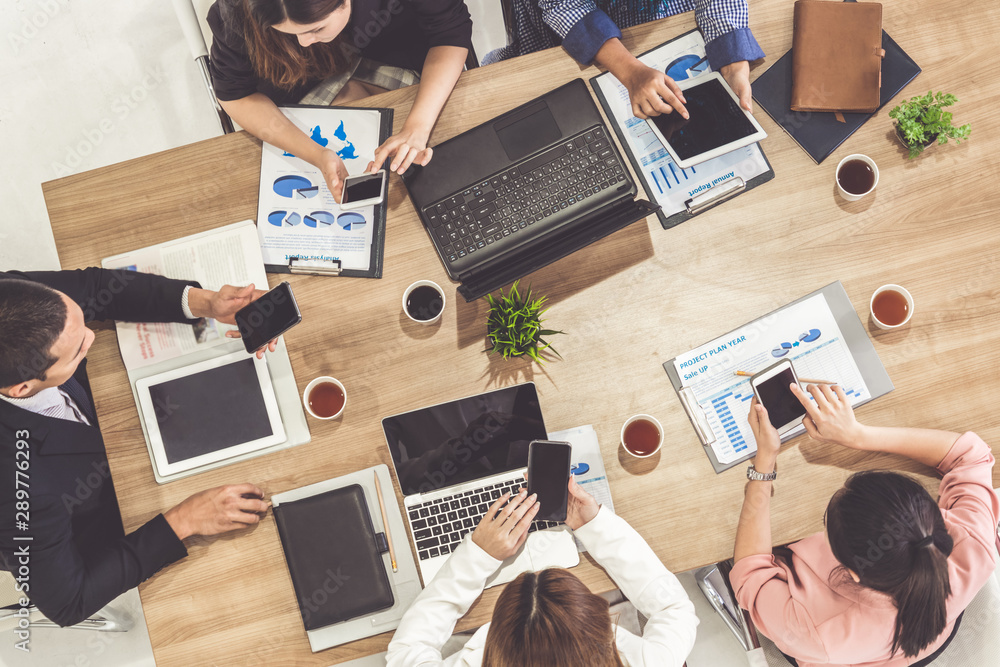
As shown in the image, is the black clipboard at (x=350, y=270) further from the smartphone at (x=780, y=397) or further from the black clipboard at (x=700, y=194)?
the smartphone at (x=780, y=397)

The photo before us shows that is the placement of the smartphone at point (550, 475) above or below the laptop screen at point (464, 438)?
below

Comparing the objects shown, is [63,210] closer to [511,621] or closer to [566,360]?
[566,360]

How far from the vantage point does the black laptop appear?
4.44ft

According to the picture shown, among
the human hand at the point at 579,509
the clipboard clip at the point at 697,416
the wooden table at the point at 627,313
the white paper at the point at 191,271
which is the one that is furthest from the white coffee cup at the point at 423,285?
the clipboard clip at the point at 697,416

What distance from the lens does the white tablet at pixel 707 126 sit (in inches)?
54.9

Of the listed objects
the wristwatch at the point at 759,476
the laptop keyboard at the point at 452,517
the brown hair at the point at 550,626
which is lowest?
the brown hair at the point at 550,626

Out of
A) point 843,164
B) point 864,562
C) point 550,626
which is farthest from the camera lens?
point 843,164

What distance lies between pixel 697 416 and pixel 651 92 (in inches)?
29.6

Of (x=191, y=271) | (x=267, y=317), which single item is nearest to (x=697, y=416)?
(x=267, y=317)

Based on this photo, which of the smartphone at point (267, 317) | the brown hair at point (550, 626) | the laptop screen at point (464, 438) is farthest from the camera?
the laptop screen at point (464, 438)

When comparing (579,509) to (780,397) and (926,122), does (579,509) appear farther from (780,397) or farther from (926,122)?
(926,122)

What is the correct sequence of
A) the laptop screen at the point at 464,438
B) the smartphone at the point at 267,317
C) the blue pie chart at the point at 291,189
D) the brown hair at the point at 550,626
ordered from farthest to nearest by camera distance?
the blue pie chart at the point at 291,189, the laptop screen at the point at 464,438, the smartphone at the point at 267,317, the brown hair at the point at 550,626

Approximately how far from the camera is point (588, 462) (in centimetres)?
138

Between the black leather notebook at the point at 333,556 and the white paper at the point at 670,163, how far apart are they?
38.7 inches
